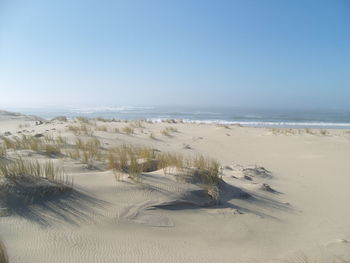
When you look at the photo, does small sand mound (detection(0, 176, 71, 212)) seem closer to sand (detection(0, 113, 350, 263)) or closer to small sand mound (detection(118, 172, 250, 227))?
sand (detection(0, 113, 350, 263))

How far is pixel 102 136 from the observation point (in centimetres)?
1076

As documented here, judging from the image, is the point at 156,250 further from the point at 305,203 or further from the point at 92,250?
the point at 305,203

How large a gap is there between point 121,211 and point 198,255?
1112 mm

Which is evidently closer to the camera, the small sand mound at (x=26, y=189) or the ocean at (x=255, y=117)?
the small sand mound at (x=26, y=189)

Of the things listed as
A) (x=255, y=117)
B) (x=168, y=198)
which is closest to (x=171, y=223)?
(x=168, y=198)

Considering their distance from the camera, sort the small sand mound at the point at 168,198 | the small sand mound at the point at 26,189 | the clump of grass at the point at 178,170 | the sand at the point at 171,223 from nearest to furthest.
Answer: the sand at the point at 171,223
the small sand mound at the point at 26,189
the small sand mound at the point at 168,198
the clump of grass at the point at 178,170

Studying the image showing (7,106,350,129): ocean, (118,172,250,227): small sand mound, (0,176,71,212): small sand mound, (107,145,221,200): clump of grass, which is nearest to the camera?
(0,176,71,212): small sand mound

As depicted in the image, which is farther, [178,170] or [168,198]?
[178,170]

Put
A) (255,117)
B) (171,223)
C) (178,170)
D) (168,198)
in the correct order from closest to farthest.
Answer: (171,223), (168,198), (178,170), (255,117)

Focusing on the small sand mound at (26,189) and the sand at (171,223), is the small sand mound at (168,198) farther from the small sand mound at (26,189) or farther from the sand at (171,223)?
the small sand mound at (26,189)

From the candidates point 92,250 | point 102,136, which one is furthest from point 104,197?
point 102,136

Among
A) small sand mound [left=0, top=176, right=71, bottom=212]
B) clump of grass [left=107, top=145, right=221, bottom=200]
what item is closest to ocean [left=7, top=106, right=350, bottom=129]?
clump of grass [left=107, top=145, right=221, bottom=200]

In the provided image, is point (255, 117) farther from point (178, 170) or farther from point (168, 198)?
point (168, 198)

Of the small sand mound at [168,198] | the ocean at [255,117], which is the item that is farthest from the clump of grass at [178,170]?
the ocean at [255,117]
